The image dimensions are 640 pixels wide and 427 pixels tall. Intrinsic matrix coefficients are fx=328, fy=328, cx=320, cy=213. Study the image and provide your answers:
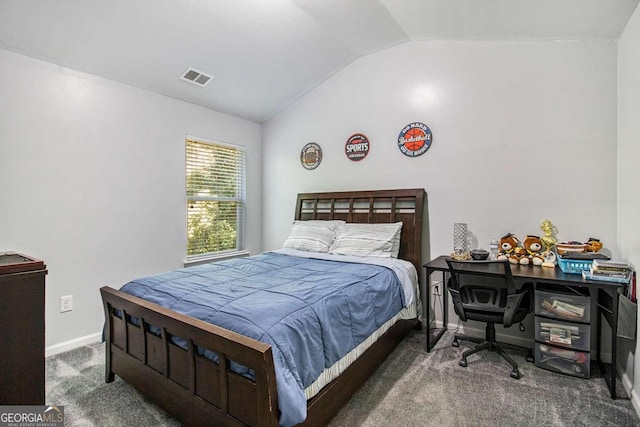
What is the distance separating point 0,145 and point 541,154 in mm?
4218

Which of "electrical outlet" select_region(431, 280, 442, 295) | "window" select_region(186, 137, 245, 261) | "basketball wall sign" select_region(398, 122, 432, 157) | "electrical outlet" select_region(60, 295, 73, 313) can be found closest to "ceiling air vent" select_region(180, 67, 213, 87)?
"window" select_region(186, 137, 245, 261)

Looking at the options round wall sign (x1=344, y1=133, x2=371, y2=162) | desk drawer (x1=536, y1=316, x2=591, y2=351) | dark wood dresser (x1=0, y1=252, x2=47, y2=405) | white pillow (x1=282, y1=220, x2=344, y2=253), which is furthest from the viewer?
round wall sign (x1=344, y1=133, x2=371, y2=162)

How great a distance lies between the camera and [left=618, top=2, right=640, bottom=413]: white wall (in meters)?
2.01

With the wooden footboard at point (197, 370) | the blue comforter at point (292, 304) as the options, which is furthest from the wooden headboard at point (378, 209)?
the wooden footboard at point (197, 370)

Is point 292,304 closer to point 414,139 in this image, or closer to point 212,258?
point 414,139

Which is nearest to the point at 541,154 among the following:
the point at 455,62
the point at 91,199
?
the point at 455,62

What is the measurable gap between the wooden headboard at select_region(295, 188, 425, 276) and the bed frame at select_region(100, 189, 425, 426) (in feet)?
3.03

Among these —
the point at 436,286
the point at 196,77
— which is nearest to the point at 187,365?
the point at 436,286

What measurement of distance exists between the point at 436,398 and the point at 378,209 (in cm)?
194

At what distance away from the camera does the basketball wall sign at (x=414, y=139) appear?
3260mm

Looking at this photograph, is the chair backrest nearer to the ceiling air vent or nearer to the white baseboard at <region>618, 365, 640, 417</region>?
the white baseboard at <region>618, 365, 640, 417</region>

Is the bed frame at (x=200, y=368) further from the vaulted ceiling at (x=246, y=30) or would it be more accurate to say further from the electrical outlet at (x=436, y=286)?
the vaulted ceiling at (x=246, y=30)

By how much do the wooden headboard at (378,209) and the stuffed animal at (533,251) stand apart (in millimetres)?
876

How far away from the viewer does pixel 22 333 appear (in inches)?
54.1
